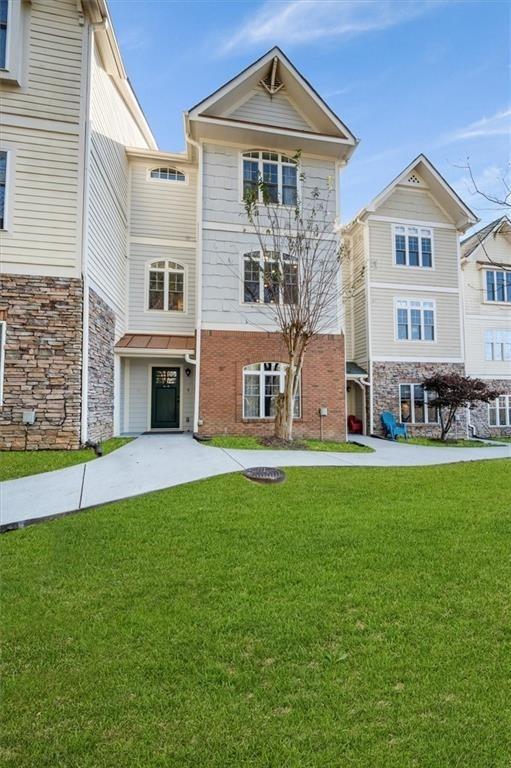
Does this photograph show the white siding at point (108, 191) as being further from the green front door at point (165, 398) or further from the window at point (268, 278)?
the window at point (268, 278)

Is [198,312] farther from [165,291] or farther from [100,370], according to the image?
[100,370]

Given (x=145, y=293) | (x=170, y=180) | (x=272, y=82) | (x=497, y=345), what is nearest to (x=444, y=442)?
(x=497, y=345)

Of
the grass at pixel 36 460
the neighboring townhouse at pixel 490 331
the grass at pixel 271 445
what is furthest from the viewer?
the neighboring townhouse at pixel 490 331

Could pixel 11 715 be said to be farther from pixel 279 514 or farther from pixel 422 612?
pixel 279 514

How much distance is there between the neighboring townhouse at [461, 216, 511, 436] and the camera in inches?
728

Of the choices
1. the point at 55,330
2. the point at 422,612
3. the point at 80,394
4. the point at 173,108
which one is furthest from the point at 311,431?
the point at 173,108

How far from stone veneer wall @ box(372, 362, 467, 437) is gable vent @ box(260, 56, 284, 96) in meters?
9.93

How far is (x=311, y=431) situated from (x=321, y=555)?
29.8 ft

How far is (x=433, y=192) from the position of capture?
54.8 feet

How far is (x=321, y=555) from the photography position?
3.91 metres

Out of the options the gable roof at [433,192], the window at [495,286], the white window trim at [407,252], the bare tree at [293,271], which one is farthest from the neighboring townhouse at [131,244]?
the window at [495,286]

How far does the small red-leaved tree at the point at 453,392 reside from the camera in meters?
14.7

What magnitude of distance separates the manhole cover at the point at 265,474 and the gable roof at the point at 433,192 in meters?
12.4

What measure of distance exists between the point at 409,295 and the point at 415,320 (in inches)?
40.2
